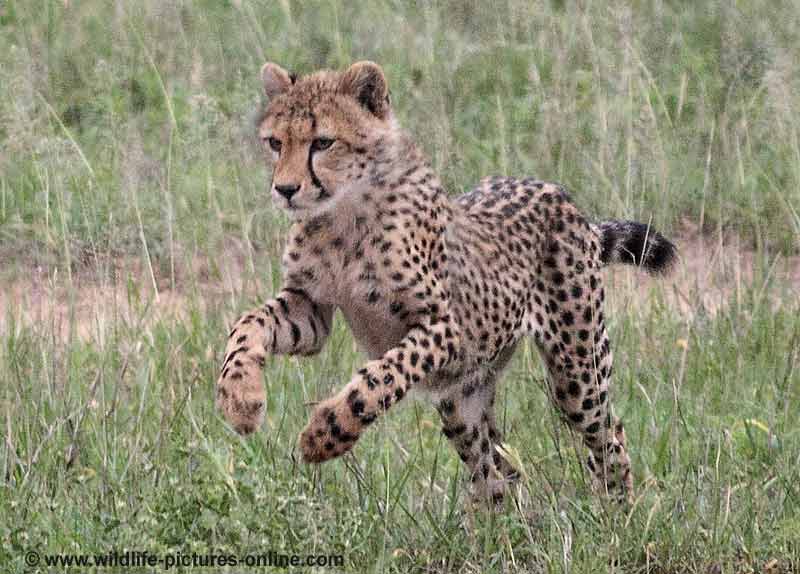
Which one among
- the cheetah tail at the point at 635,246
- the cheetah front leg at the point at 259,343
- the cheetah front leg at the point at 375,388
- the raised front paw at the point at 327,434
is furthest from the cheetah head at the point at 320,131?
the cheetah tail at the point at 635,246

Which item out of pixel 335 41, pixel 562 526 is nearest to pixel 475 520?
pixel 562 526

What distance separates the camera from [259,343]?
3.94 metres

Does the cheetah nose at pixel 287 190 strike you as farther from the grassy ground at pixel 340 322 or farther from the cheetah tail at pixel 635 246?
the cheetah tail at pixel 635 246

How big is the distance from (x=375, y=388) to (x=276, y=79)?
2.74 feet

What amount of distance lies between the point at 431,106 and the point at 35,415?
3.09 m

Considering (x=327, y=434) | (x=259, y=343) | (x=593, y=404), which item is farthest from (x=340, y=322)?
(x=327, y=434)

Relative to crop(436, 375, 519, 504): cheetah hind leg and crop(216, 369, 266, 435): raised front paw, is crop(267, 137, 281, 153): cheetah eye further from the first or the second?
crop(436, 375, 519, 504): cheetah hind leg

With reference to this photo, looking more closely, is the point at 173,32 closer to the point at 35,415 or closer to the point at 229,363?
the point at 35,415

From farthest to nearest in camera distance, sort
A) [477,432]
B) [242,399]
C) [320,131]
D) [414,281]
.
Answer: [477,432], [414,281], [320,131], [242,399]

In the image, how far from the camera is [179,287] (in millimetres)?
6566

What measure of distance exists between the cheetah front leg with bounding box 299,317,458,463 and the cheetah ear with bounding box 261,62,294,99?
0.64 meters

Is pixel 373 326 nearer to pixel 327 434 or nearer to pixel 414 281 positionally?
pixel 414 281

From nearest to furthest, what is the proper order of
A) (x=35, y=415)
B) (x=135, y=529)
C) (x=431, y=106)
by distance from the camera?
(x=135, y=529), (x=35, y=415), (x=431, y=106)

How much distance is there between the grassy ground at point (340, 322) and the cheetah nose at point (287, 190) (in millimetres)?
576
